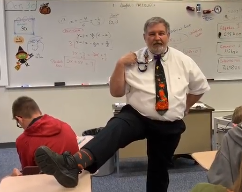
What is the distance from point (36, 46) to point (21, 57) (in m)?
0.25

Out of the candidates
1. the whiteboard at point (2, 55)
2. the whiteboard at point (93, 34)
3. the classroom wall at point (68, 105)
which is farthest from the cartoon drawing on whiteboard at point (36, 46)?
the classroom wall at point (68, 105)

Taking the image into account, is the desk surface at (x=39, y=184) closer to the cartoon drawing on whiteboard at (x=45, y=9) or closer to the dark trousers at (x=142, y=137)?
the dark trousers at (x=142, y=137)

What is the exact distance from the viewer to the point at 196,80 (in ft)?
8.07

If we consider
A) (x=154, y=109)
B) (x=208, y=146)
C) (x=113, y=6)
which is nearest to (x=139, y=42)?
(x=113, y=6)

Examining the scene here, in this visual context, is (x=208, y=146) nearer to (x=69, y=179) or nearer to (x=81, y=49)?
(x=81, y=49)

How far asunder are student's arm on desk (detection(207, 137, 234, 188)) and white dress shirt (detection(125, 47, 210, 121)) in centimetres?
62

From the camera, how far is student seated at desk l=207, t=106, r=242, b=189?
168cm

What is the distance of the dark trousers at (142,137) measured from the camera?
197 cm

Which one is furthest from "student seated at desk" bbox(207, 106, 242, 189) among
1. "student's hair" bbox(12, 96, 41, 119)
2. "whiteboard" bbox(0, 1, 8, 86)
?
"whiteboard" bbox(0, 1, 8, 86)

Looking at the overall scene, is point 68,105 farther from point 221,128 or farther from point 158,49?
point 158,49

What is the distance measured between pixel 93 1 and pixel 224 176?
133 inches

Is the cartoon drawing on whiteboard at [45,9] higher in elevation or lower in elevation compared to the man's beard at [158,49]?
higher

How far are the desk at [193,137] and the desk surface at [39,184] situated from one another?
1921mm

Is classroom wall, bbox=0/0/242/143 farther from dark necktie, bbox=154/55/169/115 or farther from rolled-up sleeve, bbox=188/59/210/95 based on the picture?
dark necktie, bbox=154/55/169/115
